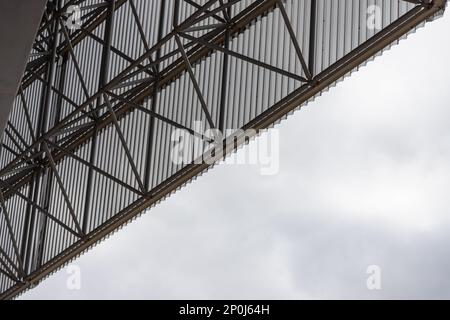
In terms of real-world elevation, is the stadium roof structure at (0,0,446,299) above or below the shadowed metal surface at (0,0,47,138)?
above

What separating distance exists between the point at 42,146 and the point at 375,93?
52.8 meters

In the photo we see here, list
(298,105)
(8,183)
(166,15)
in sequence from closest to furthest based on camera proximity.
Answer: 1. (298,105)
2. (166,15)
3. (8,183)

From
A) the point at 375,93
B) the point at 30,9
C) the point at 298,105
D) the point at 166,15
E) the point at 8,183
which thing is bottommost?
the point at 30,9

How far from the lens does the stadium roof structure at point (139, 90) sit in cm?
2491

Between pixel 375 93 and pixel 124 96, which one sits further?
pixel 375 93

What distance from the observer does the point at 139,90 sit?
32531 mm

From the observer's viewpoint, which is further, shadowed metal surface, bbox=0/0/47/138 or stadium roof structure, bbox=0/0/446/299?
stadium roof structure, bbox=0/0/446/299

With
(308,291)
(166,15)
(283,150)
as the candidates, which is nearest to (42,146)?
(166,15)

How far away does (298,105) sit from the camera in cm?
2511

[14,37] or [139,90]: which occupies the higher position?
[139,90]

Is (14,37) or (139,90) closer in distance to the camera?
(14,37)

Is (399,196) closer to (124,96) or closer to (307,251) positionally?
(307,251)

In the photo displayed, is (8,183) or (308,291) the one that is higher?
(308,291)

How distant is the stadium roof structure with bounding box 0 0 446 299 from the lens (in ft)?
81.7
